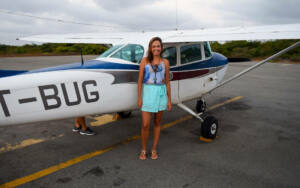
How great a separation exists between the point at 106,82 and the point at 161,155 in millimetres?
1475

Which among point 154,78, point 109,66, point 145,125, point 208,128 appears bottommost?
point 208,128

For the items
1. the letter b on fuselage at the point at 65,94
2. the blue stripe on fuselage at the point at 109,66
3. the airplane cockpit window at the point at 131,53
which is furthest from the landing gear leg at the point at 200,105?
the letter b on fuselage at the point at 65,94

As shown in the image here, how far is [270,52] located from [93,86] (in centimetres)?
2764

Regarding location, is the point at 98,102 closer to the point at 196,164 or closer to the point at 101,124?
the point at 196,164

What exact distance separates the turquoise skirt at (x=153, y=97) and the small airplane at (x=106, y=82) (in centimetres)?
35

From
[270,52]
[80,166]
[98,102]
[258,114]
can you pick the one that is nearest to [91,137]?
[80,166]

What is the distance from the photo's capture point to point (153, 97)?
303cm

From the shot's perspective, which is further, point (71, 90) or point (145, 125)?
point (145, 125)

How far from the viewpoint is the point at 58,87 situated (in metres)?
2.66

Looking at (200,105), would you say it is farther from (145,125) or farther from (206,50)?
(145,125)

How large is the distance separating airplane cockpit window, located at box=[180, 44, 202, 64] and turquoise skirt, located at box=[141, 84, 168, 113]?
1064 millimetres

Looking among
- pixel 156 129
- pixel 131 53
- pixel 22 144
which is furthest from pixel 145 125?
pixel 22 144

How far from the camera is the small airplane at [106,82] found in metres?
2.50

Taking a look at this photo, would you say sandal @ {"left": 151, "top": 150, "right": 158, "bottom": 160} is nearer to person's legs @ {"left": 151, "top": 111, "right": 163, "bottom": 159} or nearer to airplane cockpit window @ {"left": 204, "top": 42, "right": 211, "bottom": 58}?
person's legs @ {"left": 151, "top": 111, "right": 163, "bottom": 159}
